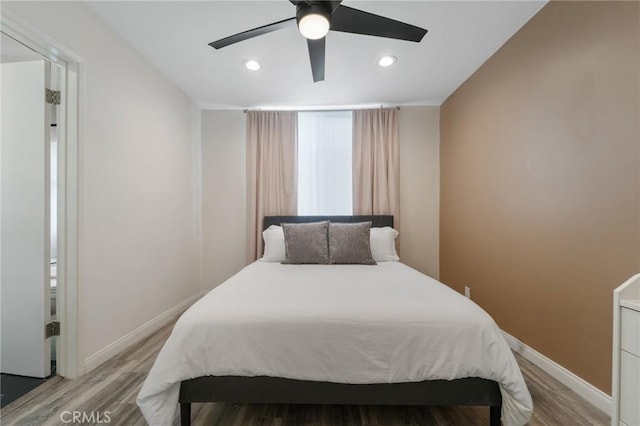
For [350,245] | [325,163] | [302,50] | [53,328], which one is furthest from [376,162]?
[53,328]

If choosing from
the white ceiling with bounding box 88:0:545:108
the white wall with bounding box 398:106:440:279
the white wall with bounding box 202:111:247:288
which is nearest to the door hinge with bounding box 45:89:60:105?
the white ceiling with bounding box 88:0:545:108

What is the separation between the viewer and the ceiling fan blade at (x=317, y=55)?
→ 1.65 m

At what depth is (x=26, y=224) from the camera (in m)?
1.81

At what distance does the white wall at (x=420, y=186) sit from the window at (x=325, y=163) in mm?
717

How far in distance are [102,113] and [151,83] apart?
2.49ft

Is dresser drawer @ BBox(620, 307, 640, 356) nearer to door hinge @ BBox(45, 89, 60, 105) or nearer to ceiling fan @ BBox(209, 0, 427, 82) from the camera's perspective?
ceiling fan @ BBox(209, 0, 427, 82)

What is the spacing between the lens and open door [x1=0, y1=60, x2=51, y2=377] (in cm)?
180

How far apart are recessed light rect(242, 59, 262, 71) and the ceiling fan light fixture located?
48.9 inches

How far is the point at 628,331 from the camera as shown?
1.14 meters

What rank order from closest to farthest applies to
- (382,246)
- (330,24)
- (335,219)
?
(330,24)
(382,246)
(335,219)

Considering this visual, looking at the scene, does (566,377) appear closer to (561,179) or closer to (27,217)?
(561,179)

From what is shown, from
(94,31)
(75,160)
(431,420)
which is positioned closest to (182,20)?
(94,31)

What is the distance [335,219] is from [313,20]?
2.28 metres

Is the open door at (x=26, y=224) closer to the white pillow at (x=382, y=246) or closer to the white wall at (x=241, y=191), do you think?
the white wall at (x=241, y=191)
